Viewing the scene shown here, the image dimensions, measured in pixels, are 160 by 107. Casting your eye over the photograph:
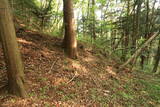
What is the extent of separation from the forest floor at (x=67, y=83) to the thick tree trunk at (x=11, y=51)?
0.98 ft

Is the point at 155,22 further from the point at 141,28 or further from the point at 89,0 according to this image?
the point at 89,0

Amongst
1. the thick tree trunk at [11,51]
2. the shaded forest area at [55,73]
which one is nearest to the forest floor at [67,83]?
the shaded forest area at [55,73]

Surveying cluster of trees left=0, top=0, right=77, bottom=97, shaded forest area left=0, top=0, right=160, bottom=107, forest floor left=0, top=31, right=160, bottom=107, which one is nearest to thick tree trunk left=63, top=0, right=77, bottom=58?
shaded forest area left=0, top=0, right=160, bottom=107

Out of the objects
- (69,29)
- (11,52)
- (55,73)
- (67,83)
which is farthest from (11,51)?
(69,29)

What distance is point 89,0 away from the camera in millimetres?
14109

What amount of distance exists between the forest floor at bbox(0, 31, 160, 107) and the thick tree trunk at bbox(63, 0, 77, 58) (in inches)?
14.1

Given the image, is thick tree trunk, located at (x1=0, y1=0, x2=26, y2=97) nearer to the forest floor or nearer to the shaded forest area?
the shaded forest area

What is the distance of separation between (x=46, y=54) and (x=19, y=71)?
268 cm

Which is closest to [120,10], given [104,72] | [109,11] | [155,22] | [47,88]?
[109,11]

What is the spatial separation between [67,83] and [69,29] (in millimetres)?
2597

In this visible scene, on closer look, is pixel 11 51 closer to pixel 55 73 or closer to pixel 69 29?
pixel 55 73

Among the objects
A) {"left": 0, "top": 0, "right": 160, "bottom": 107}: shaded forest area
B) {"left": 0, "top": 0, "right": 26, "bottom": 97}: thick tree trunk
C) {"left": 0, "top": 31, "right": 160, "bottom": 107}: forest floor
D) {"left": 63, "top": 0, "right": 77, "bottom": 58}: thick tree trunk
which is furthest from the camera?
{"left": 63, "top": 0, "right": 77, "bottom": 58}: thick tree trunk

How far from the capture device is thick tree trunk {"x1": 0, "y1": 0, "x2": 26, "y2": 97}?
130 inches

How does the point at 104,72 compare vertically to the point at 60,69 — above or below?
below
